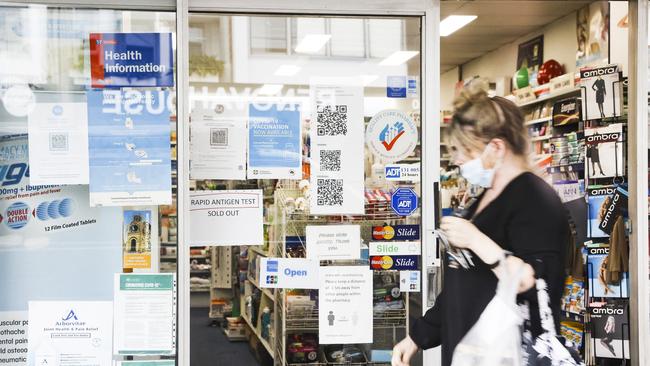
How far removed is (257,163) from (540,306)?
154cm

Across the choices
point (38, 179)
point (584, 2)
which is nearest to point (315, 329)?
point (38, 179)

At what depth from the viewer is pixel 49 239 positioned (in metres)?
3.46

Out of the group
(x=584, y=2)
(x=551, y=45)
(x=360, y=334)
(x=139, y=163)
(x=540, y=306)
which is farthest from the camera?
(x=551, y=45)

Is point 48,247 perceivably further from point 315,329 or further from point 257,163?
point 315,329

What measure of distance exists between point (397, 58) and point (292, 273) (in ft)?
4.07

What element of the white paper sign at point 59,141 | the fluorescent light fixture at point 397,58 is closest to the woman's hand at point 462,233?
the fluorescent light fixture at point 397,58

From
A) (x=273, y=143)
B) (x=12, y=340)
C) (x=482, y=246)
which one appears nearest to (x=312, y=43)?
(x=273, y=143)

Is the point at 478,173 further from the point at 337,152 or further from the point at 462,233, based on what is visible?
the point at 337,152

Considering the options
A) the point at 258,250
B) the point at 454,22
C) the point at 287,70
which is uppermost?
the point at 454,22

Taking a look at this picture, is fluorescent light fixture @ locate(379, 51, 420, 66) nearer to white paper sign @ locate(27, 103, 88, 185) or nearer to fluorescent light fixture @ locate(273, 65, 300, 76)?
fluorescent light fixture @ locate(273, 65, 300, 76)

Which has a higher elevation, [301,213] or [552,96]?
[552,96]

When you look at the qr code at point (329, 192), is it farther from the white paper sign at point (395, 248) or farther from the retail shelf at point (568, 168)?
the retail shelf at point (568, 168)

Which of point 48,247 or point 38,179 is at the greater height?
point 38,179

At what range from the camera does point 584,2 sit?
7086mm
